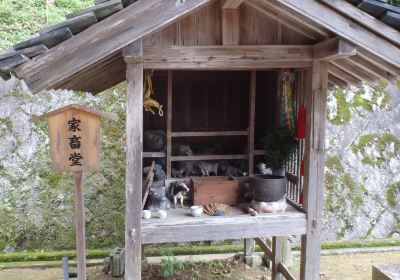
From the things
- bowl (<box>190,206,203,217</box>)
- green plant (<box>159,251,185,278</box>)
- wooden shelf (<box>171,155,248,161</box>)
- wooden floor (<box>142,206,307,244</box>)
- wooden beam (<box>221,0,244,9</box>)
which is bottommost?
green plant (<box>159,251,185,278</box>)

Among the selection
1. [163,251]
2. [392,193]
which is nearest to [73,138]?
[163,251]

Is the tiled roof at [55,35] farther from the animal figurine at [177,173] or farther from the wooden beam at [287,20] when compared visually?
the animal figurine at [177,173]

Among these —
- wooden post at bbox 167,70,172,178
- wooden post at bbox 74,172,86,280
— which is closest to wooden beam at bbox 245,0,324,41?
wooden post at bbox 167,70,172,178

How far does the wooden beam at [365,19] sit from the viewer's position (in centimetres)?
279

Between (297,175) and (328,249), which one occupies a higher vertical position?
(297,175)

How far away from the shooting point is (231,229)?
11.2 feet

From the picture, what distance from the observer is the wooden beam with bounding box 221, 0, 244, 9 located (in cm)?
303

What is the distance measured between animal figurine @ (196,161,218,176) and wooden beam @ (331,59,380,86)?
201cm

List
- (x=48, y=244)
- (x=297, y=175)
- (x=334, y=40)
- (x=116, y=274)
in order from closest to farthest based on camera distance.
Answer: (x=334, y=40)
(x=297, y=175)
(x=116, y=274)
(x=48, y=244)

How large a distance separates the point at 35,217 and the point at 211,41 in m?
5.15

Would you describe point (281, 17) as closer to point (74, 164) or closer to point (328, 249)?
point (74, 164)

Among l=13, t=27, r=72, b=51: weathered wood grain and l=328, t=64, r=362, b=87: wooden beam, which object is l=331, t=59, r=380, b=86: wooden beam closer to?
l=328, t=64, r=362, b=87: wooden beam

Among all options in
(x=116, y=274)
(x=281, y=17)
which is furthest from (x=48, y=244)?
(x=281, y=17)

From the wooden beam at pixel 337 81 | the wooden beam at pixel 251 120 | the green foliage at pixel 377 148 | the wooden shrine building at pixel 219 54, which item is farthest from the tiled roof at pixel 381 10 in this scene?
the green foliage at pixel 377 148
